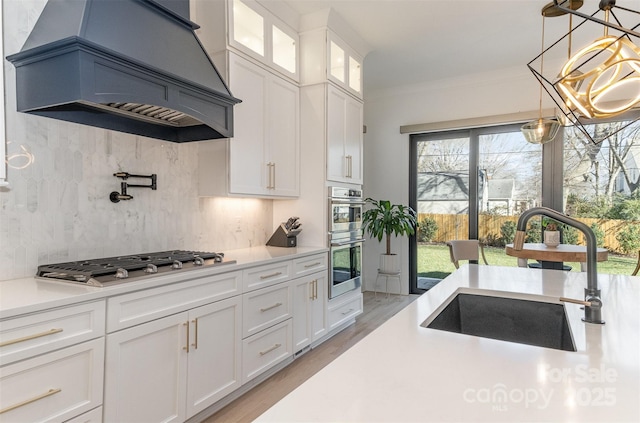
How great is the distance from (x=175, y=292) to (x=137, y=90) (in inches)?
40.3

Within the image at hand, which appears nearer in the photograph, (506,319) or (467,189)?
(506,319)

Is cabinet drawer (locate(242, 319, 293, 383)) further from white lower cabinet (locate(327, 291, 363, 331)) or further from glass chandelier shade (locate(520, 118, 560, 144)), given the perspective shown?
glass chandelier shade (locate(520, 118, 560, 144))

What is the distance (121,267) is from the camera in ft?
5.89

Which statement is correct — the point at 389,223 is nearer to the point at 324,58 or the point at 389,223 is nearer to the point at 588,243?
the point at 324,58

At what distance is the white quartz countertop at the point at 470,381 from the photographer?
0.65m

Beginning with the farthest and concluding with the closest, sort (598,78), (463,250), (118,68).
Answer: (463,250), (118,68), (598,78)

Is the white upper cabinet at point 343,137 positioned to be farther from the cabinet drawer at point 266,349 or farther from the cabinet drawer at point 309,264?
the cabinet drawer at point 266,349

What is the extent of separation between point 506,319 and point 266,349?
1.66 m

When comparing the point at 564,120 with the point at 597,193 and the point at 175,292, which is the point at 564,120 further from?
the point at 175,292

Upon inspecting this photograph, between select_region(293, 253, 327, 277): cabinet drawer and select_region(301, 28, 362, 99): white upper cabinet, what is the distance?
5.22 ft

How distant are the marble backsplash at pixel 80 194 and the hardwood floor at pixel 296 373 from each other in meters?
1.10

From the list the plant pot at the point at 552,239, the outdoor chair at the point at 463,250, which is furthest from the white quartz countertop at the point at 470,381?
the outdoor chair at the point at 463,250

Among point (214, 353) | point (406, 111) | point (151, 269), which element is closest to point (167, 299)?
point (151, 269)

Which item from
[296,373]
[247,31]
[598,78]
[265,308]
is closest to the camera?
[598,78]
